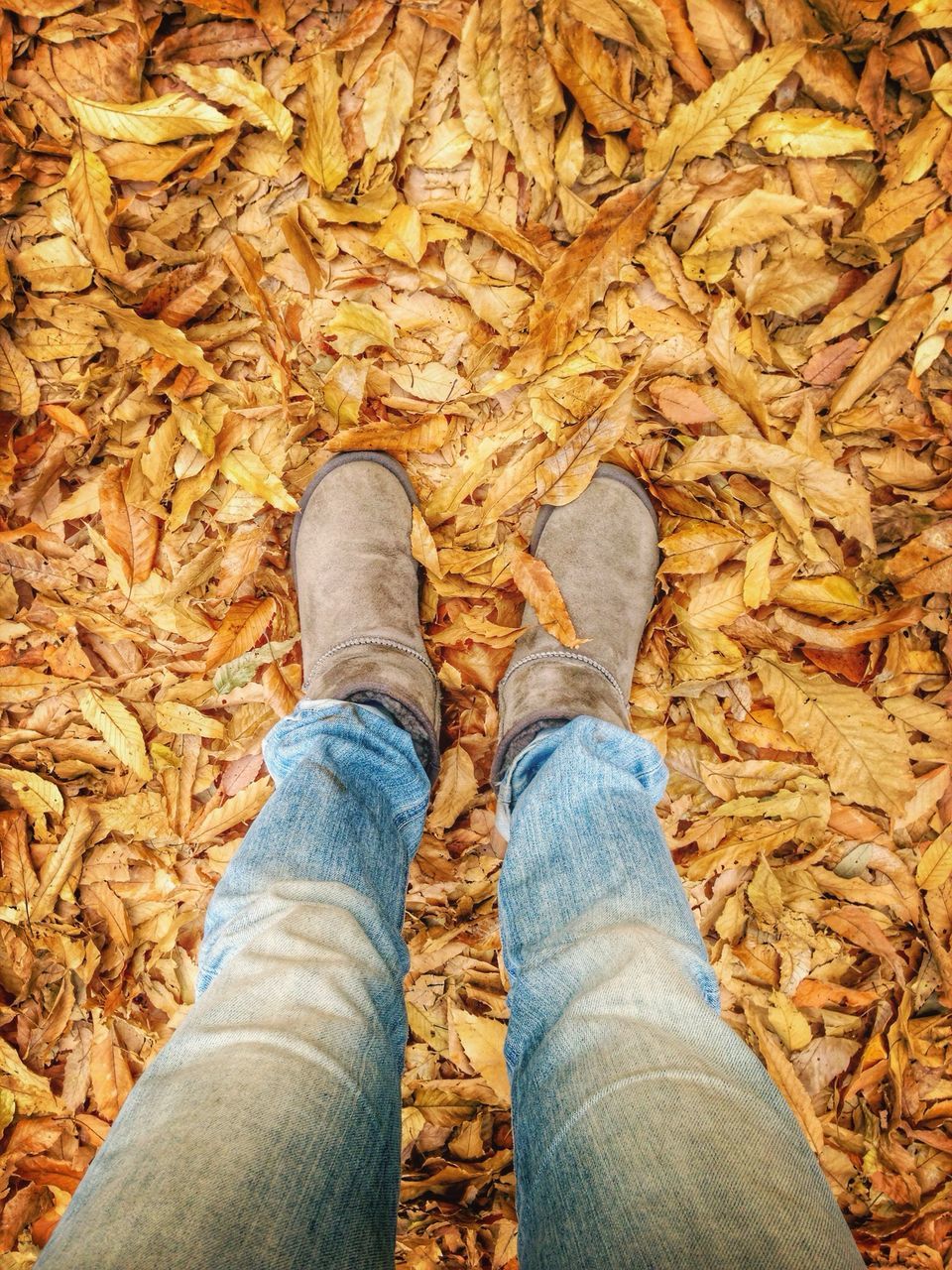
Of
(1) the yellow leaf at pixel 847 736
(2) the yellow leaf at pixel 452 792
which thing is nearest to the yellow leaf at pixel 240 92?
(2) the yellow leaf at pixel 452 792

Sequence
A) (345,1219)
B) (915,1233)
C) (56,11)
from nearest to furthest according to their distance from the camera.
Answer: (345,1219) → (56,11) → (915,1233)

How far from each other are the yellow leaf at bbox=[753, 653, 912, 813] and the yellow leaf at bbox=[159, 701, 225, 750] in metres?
0.81

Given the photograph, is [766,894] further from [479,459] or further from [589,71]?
[589,71]

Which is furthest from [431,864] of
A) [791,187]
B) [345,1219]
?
[791,187]

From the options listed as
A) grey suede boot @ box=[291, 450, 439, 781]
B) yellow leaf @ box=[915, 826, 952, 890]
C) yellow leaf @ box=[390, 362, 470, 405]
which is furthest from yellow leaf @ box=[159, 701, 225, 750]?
yellow leaf @ box=[915, 826, 952, 890]

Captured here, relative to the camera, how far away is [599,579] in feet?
3.42

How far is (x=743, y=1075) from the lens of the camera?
50cm

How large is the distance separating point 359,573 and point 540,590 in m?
0.27

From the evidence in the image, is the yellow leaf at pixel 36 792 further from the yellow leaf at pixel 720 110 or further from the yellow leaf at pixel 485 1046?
the yellow leaf at pixel 720 110

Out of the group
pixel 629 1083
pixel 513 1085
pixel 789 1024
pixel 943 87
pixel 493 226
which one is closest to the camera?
pixel 629 1083

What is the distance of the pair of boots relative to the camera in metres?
0.99

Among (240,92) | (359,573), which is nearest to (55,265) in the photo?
(240,92)

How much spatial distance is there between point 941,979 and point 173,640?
1208 mm

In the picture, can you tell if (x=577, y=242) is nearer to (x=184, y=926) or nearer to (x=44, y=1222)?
(x=184, y=926)
